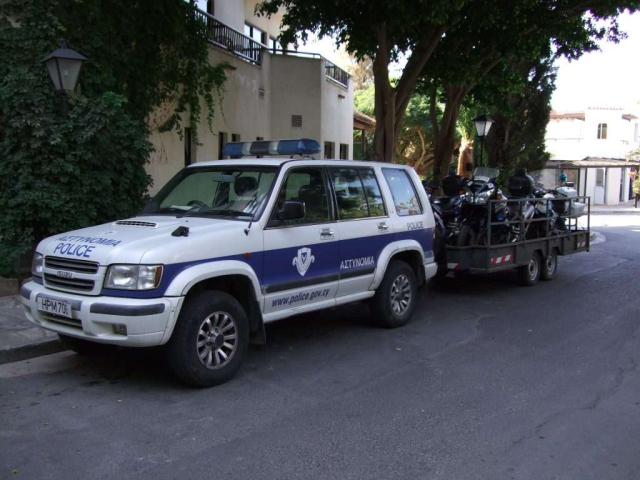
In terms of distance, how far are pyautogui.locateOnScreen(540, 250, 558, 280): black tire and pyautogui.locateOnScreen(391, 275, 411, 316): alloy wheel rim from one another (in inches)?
171

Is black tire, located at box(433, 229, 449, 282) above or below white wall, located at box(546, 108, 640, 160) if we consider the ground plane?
below

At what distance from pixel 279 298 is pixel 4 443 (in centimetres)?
254

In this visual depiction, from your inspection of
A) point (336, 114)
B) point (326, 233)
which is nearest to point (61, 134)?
point (326, 233)

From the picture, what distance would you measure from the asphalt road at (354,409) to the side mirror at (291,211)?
4.81ft

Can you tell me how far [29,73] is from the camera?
28.1ft

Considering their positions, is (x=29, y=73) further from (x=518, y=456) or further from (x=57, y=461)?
(x=518, y=456)

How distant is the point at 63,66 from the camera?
7.95 m

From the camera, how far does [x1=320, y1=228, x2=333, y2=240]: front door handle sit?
20.6 feet

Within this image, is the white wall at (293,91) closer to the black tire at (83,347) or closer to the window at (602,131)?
the black tire at (83,347)

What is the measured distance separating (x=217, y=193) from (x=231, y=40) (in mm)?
10638

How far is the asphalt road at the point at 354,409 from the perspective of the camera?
13.0ft

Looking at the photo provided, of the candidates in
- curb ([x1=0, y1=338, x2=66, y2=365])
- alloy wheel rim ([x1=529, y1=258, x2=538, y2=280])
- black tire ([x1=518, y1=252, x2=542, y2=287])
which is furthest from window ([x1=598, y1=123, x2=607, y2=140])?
curb ([x1=0, y1=338, x2=66, y2=365])

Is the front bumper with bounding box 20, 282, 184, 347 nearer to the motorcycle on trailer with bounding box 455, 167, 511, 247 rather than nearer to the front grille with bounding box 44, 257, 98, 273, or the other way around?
the front grille with bounding box 44, 257, 98, 273

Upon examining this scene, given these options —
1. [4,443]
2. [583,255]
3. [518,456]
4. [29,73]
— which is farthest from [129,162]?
[583,255]
